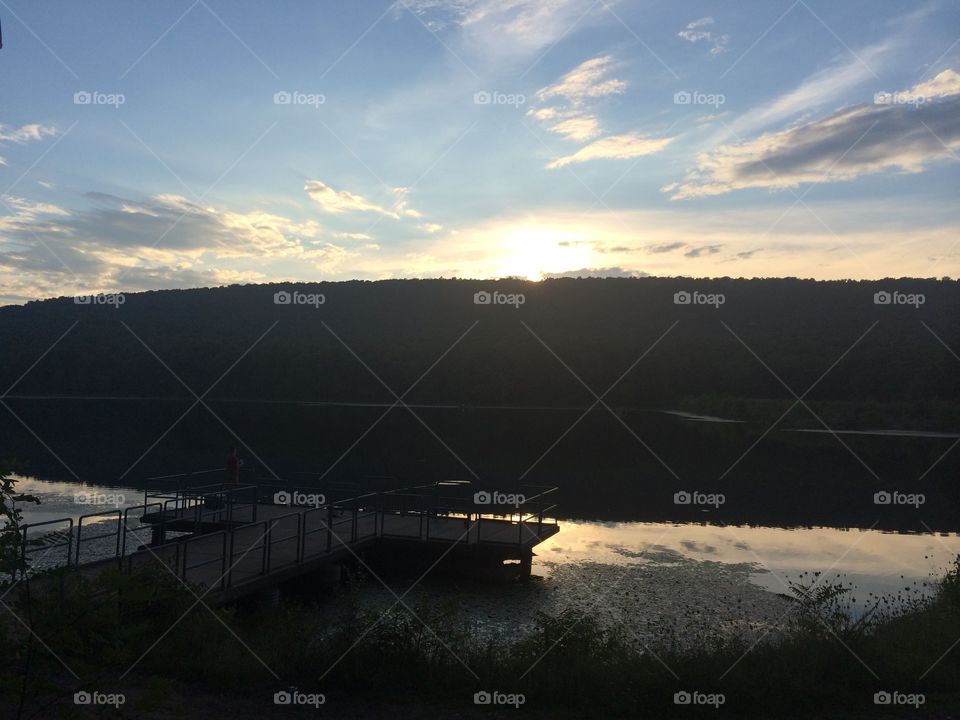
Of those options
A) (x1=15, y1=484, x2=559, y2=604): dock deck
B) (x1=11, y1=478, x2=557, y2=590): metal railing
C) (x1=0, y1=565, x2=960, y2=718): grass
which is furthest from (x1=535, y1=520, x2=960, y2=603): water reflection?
(x1=0, y1=565, x2=960, y2=718): grass

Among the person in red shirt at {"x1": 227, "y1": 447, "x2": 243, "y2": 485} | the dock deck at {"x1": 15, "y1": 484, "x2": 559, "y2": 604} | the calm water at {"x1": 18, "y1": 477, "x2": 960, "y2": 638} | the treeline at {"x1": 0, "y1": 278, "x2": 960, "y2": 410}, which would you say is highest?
the treeline at {"x1": 0, "y1": 278, "x2": 960, "y2": 410}

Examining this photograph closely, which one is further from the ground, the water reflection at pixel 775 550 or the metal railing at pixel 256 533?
the metal railing at pixel 256 533

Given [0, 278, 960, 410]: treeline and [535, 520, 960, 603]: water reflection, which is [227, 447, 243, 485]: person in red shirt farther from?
[0, 278, 960, 410]: treeline

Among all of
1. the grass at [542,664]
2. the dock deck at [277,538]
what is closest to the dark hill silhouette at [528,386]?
the dock deck at [277,538]

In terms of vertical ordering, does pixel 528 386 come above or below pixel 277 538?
above

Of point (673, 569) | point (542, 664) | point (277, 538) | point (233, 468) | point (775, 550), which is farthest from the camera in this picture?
point (775, 550)

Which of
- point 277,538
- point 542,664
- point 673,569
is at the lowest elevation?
point 673,569

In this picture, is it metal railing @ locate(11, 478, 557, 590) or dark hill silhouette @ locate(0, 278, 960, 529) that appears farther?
dark hill silhouette @ locate(0, 278, 960, 529)

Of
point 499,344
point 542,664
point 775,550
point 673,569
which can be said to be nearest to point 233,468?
point 673,569

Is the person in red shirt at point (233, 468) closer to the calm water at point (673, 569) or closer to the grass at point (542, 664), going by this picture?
the calm water at point (673, 569)

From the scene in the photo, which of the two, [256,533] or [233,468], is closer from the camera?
[256,533]

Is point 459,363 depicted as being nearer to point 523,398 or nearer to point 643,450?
point 523,398

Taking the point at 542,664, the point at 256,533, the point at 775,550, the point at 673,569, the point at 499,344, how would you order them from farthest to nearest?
the point at 499,344 < the point at 775,550 < the point at 673,569 < the point at 256,533 < the point at 542,664

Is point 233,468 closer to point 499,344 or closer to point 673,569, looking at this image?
point 673,569
